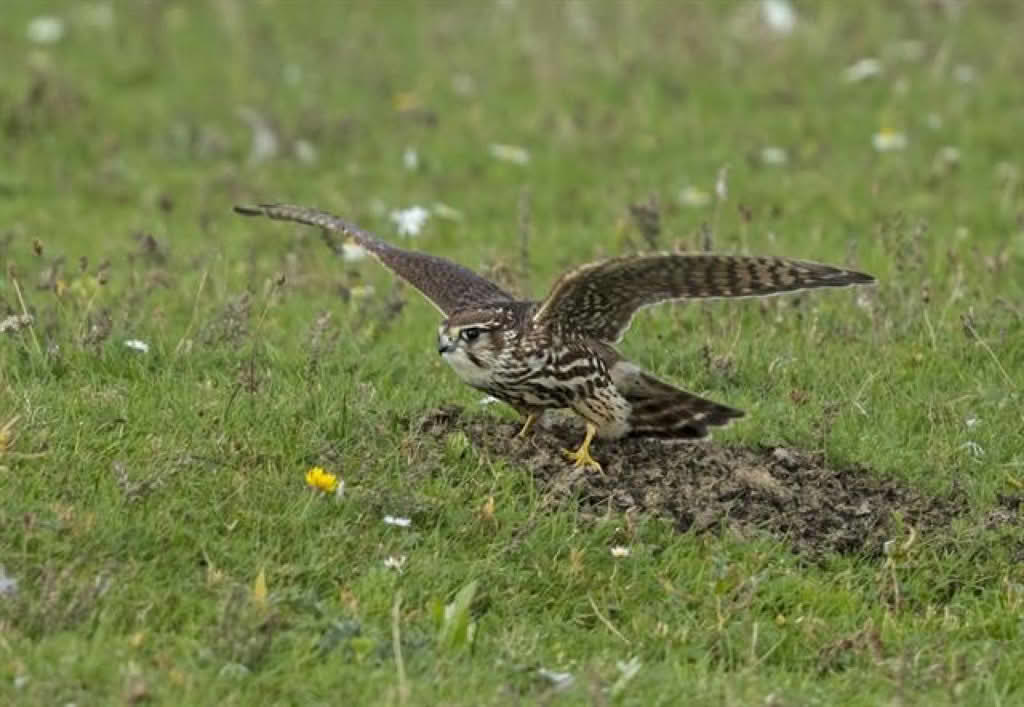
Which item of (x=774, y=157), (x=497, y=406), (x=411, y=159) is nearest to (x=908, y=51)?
(x=774, y=157)

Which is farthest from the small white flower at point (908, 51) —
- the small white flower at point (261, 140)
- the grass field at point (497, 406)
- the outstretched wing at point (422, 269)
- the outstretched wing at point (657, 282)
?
the outstretched wing at point (657, 282)

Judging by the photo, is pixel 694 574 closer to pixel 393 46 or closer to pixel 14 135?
pixel 14 135

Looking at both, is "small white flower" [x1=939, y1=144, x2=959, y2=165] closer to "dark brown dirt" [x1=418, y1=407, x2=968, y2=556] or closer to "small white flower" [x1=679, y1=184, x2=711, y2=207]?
"small white flower" [x1=679, y1=184, x2=711, y2=207]

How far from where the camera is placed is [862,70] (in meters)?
14.7

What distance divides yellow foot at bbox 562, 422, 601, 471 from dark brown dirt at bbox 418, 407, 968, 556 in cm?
4

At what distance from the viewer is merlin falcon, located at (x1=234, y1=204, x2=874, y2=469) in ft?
24.9

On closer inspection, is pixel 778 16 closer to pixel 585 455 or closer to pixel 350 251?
pixel 350 251

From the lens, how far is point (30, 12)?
1677 cm

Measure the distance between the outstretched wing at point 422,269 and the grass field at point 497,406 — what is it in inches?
17.0

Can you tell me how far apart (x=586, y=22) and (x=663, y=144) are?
2763 millimetres

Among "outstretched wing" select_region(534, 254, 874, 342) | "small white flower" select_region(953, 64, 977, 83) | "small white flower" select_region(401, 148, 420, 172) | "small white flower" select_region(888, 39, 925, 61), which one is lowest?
"small white flower" select_region(401, 148, 420, 172)

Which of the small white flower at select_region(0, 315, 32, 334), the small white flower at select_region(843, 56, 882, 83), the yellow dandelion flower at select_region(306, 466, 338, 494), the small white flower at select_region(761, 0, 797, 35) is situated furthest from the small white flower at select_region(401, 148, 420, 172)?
the yellow dandelion flower at select_region(306, 466, 338, 494)

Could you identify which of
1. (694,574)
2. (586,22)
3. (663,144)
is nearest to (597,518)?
(694,574)

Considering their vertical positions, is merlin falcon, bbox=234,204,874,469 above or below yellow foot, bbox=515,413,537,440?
above
